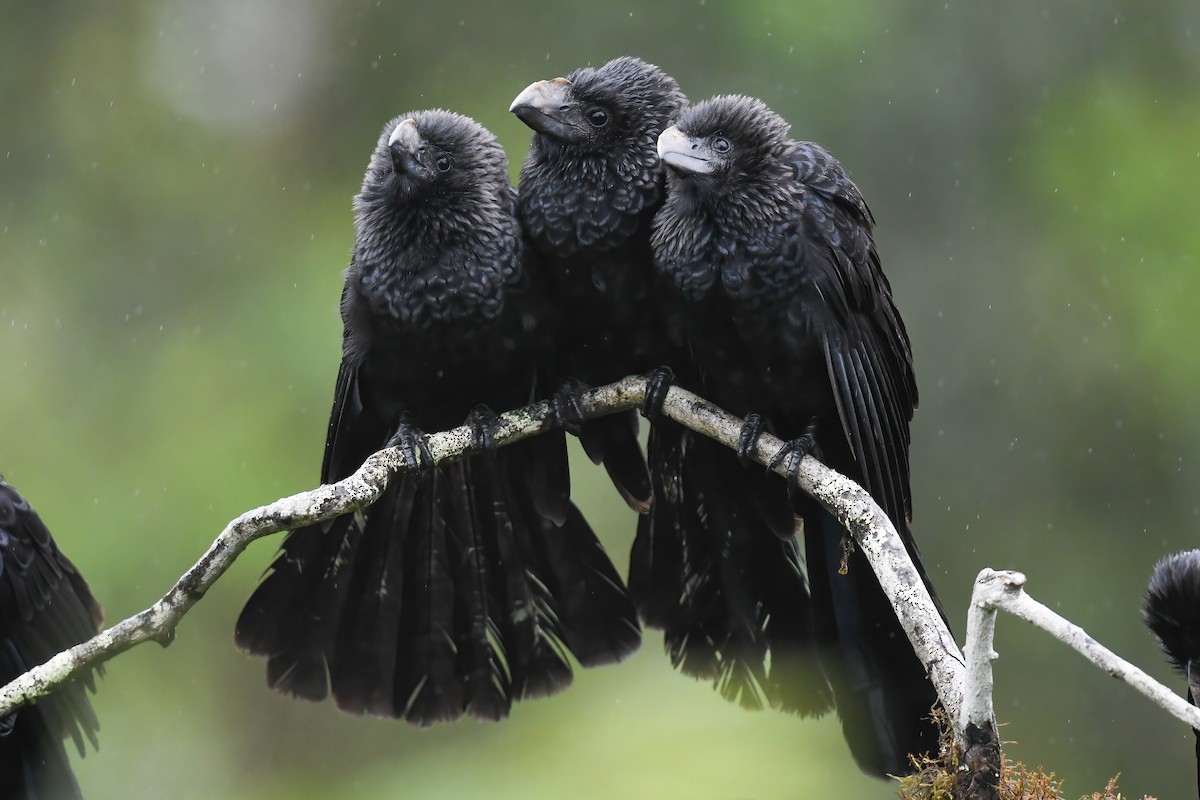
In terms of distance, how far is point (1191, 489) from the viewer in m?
8.12

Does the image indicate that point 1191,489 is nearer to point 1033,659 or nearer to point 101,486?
point 1033,659

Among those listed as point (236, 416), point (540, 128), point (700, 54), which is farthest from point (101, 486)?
point (540, 128)

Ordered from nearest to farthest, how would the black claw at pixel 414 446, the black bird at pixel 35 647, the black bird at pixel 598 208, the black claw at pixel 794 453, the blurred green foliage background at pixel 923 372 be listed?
1. the black claw at pixel 794 453
2. the black claw at pixel 414 446
3. the black bird at pixel 598 208
4. the black bird at pixel 35 647
5. the blurred green foliage background at pixel 923 372

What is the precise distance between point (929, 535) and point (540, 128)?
15.4ft

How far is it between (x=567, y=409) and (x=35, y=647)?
209 cm

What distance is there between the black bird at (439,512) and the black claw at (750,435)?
2.34 feet

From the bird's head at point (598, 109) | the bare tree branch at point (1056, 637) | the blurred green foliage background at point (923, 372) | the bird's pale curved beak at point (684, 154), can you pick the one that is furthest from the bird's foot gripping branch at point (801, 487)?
the blurred green foliage background at point (923, 372)

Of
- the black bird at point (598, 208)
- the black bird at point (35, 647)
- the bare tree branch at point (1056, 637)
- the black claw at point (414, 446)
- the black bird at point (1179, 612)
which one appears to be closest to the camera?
the bare tree branch at point (1056, 637)

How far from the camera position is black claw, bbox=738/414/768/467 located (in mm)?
4012

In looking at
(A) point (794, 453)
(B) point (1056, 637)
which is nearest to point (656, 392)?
(A) point (794, 453)

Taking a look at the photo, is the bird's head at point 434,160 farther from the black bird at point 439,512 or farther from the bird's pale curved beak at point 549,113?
the bird's pale curved beak at point 549,113

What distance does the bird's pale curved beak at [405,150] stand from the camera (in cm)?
408

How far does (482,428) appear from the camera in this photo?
4.16m

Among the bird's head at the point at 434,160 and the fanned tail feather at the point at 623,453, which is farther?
the fanned tail feather at the point at 623,453
